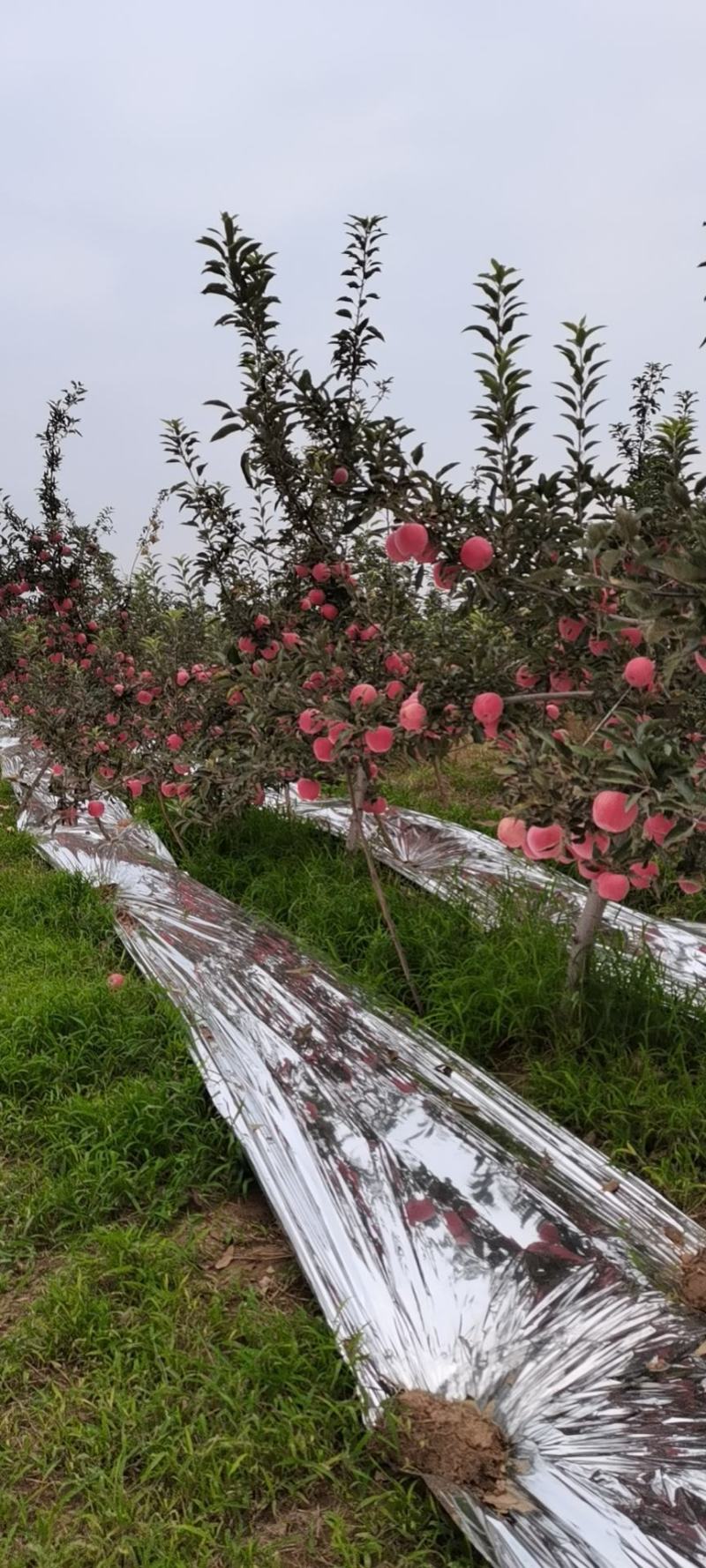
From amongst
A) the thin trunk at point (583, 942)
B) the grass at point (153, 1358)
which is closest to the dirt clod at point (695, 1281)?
the grass at point (153, 1358)

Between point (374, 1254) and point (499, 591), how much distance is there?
1307 millimetres

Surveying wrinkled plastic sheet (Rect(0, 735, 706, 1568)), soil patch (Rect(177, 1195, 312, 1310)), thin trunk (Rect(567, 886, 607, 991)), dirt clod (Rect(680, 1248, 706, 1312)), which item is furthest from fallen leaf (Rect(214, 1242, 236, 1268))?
thin trunk (Rect(567, 886, 607, 991))

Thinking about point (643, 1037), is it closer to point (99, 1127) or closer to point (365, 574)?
point (99, 1127)

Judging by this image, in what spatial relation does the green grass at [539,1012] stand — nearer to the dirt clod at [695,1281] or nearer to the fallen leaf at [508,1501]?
the dirt clod at [695,1281]

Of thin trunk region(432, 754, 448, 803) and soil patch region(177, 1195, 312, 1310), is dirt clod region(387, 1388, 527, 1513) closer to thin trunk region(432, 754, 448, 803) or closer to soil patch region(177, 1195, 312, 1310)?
soil patch region(177, 1195, 312, 1310)

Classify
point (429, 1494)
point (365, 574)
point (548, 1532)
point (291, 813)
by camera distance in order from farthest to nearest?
point (291, 813) → point (365, 574) → point (429, 1494) → point (548, 1532)

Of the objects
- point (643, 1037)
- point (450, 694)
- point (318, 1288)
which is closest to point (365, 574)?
point (450, 694)

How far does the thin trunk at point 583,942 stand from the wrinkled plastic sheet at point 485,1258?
0.41m

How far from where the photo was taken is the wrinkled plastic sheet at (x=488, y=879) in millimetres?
3107

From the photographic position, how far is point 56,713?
4.16 meters

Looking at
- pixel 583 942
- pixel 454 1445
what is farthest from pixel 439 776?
pixel 454 1445

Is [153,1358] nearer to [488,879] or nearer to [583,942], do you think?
[583,942]

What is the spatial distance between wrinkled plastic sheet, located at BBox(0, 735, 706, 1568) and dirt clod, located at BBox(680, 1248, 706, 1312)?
0.10ft

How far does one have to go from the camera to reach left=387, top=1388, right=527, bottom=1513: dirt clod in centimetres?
146
